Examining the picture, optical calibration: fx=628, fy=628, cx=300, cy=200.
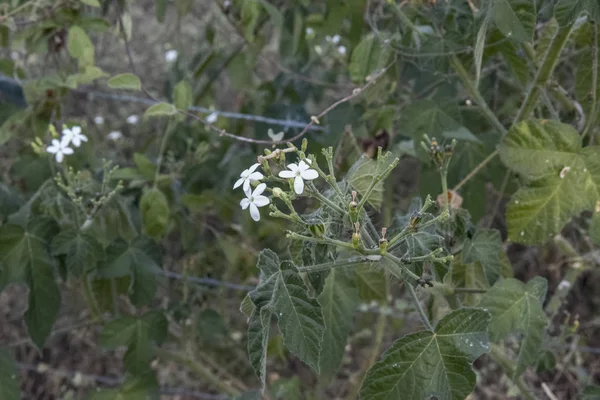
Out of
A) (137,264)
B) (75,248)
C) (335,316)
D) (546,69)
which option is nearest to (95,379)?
(137,264)

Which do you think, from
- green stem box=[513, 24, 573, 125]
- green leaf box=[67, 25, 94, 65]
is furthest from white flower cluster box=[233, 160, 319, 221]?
green leaf box=[67, 25, 94, 65]

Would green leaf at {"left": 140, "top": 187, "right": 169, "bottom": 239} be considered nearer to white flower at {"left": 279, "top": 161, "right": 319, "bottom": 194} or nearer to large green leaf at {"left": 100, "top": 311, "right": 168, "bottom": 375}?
large green leaf at {"left": 100, "top": 311, "right": 168, "bottom": 375}

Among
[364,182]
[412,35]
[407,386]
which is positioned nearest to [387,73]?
[412,35]

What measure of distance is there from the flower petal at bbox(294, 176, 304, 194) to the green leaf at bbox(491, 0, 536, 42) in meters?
0.62

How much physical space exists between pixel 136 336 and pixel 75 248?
0.41 m

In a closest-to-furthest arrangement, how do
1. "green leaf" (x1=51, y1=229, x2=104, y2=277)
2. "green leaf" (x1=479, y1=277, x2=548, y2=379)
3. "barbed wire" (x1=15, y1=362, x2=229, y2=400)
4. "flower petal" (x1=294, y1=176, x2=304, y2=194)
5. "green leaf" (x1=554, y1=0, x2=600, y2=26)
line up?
"flower petal" (x1=294, y1=176, x2=304, y2=194) → "green leaf" (x1=554, y1=0, x2=600, y2=26) → "green leaf" (x1=479, y1=277, x2=548, y2=379) → "green leaf" (x1=51, y1=229, x2=104, y2=277) → "barbed wire" (x1=15, y1=362, x2=229, y2=400)

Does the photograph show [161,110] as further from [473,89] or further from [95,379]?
[95,379]

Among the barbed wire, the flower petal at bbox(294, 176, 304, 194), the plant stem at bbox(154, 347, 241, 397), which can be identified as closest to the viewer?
the flower petal at bbox(294, 176, 304, 194)

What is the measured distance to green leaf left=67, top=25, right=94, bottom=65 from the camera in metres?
2.01

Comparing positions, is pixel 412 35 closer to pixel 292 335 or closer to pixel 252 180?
pixel 252 180

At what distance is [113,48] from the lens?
4391 millimetres

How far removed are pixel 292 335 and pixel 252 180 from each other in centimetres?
28

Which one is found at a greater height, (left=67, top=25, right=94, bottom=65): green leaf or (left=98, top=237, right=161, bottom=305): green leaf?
(left=67, top=25, right=94, bottom=65): green leaf

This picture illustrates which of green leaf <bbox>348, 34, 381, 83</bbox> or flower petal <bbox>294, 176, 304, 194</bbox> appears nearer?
flower petal <bbox>294, 176, 304, 194</bbox>
